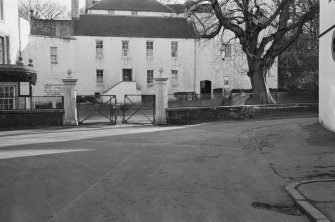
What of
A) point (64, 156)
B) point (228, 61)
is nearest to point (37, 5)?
point (228, 61)

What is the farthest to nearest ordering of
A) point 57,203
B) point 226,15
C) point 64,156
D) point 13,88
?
point 226,15, point 13,88, point 64,156, point 57,203

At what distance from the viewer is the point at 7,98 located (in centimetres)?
2681

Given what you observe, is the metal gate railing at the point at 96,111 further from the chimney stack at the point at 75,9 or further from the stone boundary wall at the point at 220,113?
the chimney stack at the point at 75,9

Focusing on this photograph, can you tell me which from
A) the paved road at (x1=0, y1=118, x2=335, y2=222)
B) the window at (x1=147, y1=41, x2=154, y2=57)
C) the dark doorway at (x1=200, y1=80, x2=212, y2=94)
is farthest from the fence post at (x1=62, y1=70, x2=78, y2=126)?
the dark doorway at (x1=200, y1=80, x2=212, y2=94)

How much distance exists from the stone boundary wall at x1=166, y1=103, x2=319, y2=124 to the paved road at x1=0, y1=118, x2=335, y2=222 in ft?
21.8

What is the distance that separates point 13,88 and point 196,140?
17119 mm

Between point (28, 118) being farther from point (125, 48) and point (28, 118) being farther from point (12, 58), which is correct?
point (125, 48)

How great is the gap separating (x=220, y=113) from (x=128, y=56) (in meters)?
28.4

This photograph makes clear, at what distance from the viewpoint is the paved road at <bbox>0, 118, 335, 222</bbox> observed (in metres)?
6.80

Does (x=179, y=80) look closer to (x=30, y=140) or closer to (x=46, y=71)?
(x=46, y=71)

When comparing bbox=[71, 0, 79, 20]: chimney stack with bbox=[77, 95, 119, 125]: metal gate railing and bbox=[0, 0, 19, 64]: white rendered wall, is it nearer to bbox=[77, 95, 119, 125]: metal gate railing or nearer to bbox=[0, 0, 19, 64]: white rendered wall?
bbox=[0, 0, 19, 64]: white rendered wall

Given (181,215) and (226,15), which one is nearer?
(181,215)

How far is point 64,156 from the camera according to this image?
12.7 metres

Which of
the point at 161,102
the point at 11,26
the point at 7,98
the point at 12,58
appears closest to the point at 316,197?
the point at 161,102
